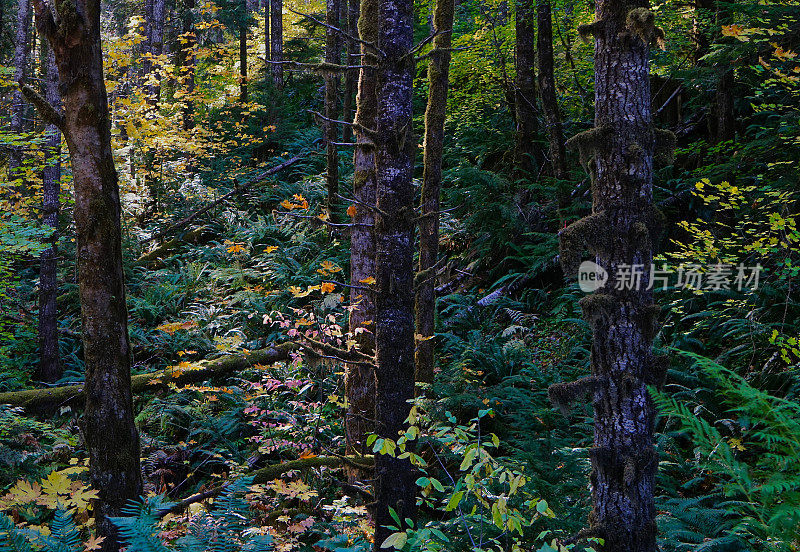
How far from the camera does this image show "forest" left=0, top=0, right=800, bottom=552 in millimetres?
3469

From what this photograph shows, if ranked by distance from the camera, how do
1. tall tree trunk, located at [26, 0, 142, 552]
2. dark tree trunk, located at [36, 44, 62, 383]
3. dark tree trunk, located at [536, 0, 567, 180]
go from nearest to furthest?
1. tall tree trunk, located at [26, 0, 142, 552]
2. dark tree trunk, located at [36, 44, 62, 383]
3. dark tree trunk, located at [536, 0, 567, 180]

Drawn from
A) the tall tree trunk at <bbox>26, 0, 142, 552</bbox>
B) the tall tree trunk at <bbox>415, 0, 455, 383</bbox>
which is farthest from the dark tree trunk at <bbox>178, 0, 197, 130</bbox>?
the tall tree trunk at <bbox>26, 0, 142, 552</bbox>

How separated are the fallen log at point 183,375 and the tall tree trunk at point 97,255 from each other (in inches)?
111

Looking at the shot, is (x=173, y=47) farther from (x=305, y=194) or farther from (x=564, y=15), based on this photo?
(x=564, y=15)

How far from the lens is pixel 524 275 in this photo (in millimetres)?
9273

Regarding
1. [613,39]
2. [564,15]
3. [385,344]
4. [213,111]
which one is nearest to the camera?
[613,39]

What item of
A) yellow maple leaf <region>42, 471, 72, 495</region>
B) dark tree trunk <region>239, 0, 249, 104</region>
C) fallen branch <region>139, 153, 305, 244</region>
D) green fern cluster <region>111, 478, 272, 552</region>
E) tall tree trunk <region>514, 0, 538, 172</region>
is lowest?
yellow maple leaf <region>42, 471, 72, 495</region>

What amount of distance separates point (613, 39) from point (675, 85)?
7.74 meters

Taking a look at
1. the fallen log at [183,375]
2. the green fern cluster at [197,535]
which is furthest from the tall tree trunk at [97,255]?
the fallen log at [183,375]

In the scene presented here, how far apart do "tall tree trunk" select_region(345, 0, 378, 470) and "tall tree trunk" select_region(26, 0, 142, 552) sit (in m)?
2.25

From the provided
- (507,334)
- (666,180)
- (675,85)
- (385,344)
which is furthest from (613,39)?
(675,85)

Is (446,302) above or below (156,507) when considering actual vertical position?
below

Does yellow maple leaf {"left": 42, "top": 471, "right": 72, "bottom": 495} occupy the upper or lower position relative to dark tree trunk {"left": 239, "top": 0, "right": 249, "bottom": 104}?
lower

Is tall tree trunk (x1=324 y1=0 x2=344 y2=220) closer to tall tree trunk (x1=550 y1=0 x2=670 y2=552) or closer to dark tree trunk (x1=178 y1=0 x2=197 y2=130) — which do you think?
dark tree trunk (x1=178 y1=0 x2=197 y2=130)
